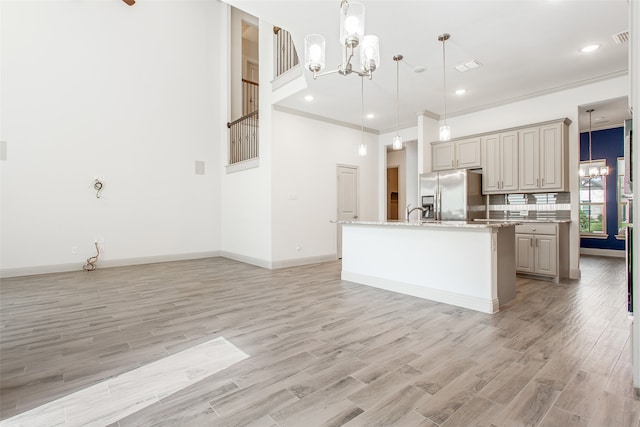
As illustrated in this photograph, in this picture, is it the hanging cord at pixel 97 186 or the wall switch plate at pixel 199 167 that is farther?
the wall switch plate at pixel 199 167

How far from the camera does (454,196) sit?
5574 millimetres

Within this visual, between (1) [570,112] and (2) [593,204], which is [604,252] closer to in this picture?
(2) [593,204]

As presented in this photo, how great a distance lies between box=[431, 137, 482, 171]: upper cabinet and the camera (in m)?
5.76

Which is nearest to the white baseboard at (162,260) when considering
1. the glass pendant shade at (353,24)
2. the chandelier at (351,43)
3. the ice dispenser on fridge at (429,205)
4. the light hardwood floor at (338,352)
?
the light hardwood floor at (338,352)

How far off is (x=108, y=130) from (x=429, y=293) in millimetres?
6528

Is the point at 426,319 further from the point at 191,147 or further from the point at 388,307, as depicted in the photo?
the point at 191,147

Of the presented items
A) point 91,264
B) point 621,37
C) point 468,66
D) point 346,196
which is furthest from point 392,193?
point 91,264

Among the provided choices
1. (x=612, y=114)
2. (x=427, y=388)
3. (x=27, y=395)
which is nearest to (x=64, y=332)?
(x=27, y=395)

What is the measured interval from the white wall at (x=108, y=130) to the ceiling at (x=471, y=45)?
9.99ft

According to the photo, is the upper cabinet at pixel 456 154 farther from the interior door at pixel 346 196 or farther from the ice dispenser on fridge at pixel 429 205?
the interior door at pixel 346 196

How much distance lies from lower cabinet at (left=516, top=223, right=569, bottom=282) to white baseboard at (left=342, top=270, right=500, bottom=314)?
206 cm

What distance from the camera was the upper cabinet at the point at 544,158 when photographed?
4.80 metres

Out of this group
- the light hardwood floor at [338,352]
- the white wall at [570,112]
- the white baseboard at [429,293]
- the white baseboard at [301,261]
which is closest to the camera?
the light hardwood floor at [338,352]

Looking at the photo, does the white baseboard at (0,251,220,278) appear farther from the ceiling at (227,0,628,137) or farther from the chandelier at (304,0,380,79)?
the chandelier at (304,0,380,79)
